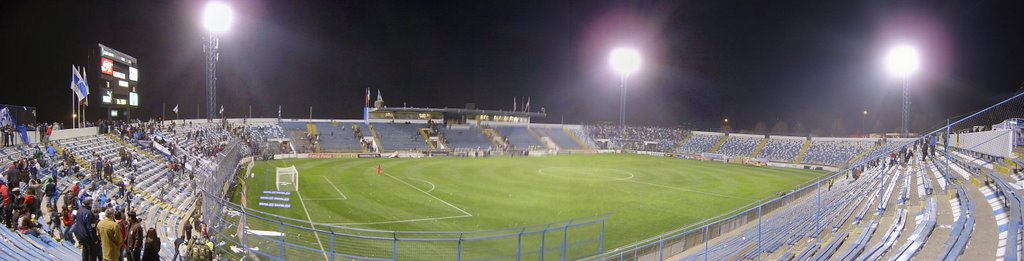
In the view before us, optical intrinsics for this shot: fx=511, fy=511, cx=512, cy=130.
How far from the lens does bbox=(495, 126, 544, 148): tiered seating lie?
198 feet

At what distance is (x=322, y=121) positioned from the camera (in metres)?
55.3

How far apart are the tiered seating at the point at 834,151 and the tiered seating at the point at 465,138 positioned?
1291 inches

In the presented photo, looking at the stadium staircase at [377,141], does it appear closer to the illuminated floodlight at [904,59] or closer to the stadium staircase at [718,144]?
the stadium staircase at [718,144]

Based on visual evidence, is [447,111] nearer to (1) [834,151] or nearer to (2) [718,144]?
(2) [718,144]

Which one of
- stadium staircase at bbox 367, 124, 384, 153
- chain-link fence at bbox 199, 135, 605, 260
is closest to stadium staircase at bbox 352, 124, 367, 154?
stadium staircase at bbox 367, 124, 384, 153

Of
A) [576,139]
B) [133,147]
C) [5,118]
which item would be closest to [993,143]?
[5,118]

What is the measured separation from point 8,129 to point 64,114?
81.4 ft

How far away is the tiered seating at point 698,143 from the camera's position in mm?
58156

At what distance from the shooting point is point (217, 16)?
112ft

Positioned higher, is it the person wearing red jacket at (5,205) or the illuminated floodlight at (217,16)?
the illuminated floodlight at (217,16)

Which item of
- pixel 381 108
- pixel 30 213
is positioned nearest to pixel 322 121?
pixel 381 108

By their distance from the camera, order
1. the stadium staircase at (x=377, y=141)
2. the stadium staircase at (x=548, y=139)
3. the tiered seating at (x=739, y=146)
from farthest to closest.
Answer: the stadium staircase at (x=548, y=139)
the tiered seating at (x=739, y=146)
the stadium staircase at (x=377, y=141)

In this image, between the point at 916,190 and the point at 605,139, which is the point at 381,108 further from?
the point at 916,190

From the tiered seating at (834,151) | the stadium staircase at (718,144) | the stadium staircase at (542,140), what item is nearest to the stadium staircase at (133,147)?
the stadium staircase at (542,140)
